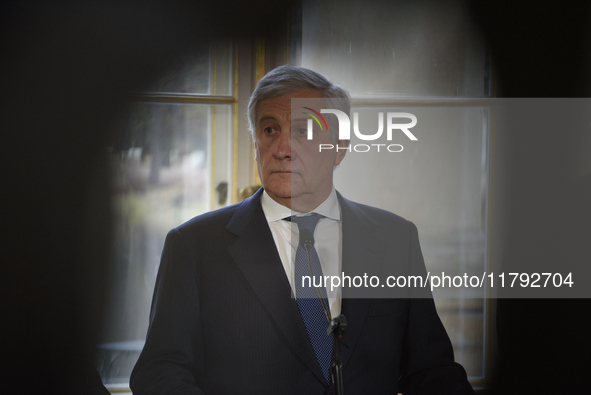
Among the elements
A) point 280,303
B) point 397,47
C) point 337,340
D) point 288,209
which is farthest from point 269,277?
point 397,47

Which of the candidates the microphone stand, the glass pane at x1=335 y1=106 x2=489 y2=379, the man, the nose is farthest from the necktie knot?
the microphone stand

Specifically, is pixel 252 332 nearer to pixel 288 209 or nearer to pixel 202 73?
pixel 288 209

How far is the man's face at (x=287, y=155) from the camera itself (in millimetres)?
1359

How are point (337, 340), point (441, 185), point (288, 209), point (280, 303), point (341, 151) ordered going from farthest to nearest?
point (441, 185), point (341, 151), point (288, 209), point (280, 303), point (337, 340)

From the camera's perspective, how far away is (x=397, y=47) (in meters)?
1.70

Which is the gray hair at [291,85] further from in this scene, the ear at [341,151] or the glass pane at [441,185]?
the glass pane at [441,185]

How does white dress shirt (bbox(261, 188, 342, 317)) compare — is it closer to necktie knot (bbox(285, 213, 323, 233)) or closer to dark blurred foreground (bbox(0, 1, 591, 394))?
necktie knot (bbox(285, 213, 323, 233))

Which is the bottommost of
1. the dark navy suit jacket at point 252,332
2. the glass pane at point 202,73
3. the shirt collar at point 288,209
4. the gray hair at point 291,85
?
the dark navy suit jacket at point 252,332

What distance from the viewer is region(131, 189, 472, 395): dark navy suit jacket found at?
1240mm

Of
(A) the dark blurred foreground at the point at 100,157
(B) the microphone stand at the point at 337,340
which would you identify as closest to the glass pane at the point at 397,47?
(A) the dark blurred foreground at the point at 100,157

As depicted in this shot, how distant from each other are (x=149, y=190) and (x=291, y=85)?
29.8 inches

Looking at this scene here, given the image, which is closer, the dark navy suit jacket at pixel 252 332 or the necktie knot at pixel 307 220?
the dark navy suit jacket at pixel 252 332

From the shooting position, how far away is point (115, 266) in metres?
1.73

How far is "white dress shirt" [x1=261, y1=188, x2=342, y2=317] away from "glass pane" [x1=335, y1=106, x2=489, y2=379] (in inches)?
9.8
